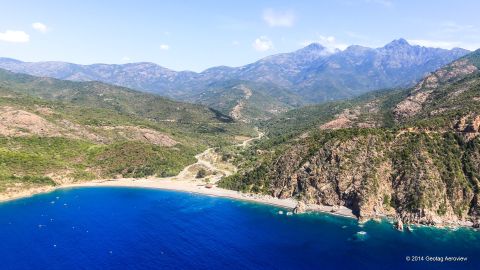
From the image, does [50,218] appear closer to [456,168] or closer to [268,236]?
[268,236]

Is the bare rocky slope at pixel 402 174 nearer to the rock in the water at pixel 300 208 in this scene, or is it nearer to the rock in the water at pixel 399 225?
the rock in the water at pixel 399 225

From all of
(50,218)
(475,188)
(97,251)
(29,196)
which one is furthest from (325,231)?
(29,196)

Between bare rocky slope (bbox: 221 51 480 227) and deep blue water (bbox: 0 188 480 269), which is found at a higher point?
bare rocky slope (bbox: 221 51 480 227)
